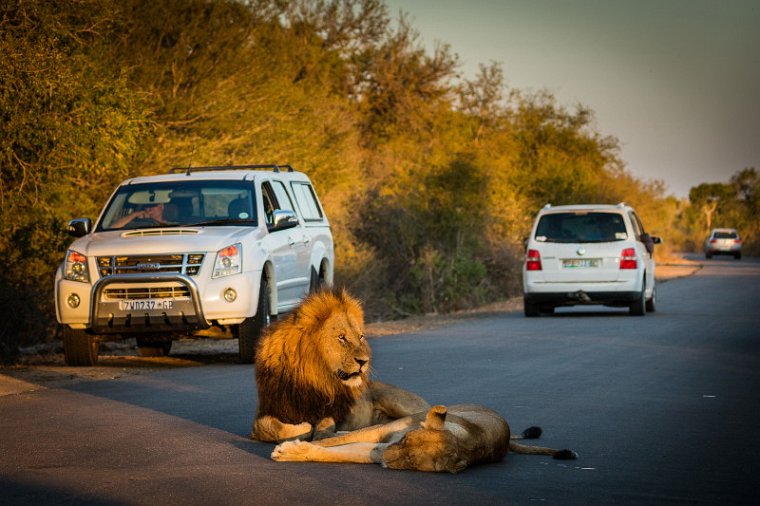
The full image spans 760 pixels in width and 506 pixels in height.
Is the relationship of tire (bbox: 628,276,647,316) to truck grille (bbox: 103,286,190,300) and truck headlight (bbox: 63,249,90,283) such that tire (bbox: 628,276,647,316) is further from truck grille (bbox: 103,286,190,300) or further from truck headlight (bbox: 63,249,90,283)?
truck headlight (bbox: 63,249,90,283)

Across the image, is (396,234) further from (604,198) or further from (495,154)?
(604,198)

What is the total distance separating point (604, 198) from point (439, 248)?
22.4 metres

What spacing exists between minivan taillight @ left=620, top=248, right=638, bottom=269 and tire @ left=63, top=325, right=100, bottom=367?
10.9m

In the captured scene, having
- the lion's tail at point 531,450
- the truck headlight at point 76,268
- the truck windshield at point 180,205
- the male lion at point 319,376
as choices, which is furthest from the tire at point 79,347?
the lion's tail at point 531,450

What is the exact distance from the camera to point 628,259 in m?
22.3

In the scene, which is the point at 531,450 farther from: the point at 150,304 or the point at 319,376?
the point at 150,304

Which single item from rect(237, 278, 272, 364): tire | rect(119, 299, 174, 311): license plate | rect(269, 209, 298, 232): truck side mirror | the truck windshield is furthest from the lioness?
the truck windshield

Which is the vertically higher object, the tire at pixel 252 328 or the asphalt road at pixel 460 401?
the tire at pixel 252 328

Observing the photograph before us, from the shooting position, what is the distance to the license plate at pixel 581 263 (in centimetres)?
2233

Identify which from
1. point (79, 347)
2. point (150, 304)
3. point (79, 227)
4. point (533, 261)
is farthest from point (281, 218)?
point (533, 261)

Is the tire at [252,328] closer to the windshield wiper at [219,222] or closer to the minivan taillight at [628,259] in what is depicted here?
the windshield wiper at [219,222]

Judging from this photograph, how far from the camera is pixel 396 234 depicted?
37.7m

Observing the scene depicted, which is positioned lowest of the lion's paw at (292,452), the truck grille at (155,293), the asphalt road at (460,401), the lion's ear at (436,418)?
the asphalt road at (460,401)

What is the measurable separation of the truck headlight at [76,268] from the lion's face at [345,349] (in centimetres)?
649
